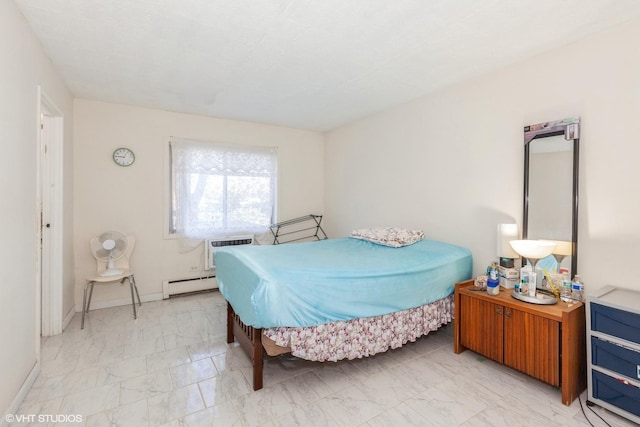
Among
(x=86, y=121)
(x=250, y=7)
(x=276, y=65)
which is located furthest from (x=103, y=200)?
(x=250, y=7)

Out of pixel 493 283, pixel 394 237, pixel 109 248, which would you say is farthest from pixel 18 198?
pixel 493 283

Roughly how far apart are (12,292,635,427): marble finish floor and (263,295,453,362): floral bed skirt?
21 centimetres

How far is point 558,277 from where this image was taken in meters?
2.16

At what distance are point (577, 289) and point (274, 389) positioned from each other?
7.10ft

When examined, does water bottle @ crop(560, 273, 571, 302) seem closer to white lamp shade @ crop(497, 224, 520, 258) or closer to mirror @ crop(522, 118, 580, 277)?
mirror @ crop(522, 118, 580, 277)

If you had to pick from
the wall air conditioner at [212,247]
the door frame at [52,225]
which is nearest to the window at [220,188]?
the wall air conditioner at [212,247]

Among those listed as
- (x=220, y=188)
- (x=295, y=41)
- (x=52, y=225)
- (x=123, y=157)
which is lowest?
(x=52, y=225)

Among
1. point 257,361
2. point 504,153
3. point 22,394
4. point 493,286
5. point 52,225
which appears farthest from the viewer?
point 52,225

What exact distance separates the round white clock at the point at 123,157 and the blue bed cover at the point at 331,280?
1982mm

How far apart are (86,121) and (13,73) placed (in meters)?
1.91

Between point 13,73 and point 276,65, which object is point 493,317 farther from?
point 13,73

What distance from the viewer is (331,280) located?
6.65 ft

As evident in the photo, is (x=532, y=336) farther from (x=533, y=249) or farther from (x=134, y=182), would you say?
(x=134, y=182)

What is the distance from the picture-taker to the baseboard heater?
3.87 meters
